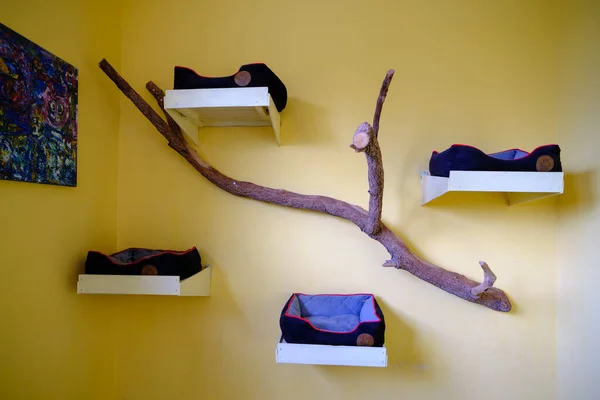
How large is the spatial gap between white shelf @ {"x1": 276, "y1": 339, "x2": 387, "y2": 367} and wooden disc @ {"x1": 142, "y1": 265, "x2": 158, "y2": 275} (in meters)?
0.55

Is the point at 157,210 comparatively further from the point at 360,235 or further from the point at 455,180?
the point at 455,180

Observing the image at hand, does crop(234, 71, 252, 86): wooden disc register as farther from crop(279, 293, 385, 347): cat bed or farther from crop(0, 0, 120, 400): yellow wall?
crop(279, 293, 385, 347): cat bed

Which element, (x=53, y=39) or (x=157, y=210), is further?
(x=157, y=210)

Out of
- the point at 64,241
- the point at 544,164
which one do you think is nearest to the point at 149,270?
the point at 64,241

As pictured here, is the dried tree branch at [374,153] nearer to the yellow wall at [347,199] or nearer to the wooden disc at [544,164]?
the yellow wall at [347,199]

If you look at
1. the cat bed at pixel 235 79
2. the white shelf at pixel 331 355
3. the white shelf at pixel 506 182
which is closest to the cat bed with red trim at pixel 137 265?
the white shelf at pixel 331 355

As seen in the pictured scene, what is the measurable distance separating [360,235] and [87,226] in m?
1.18

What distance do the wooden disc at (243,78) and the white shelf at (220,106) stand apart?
0.04m

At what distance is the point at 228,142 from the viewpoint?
56.8 inches

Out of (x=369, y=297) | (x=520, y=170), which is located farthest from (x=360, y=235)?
(x=520, y=170)

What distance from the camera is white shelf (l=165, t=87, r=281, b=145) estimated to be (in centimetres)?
114

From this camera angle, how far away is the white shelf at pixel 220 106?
44.8 inches

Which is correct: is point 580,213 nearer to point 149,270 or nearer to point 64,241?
point 149,270

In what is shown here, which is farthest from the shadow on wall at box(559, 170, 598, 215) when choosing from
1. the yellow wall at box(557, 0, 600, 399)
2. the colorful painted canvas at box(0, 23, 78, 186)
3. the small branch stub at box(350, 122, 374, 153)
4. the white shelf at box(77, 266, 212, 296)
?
the colorful painted canvas at box(0, 23, 78, 186)
